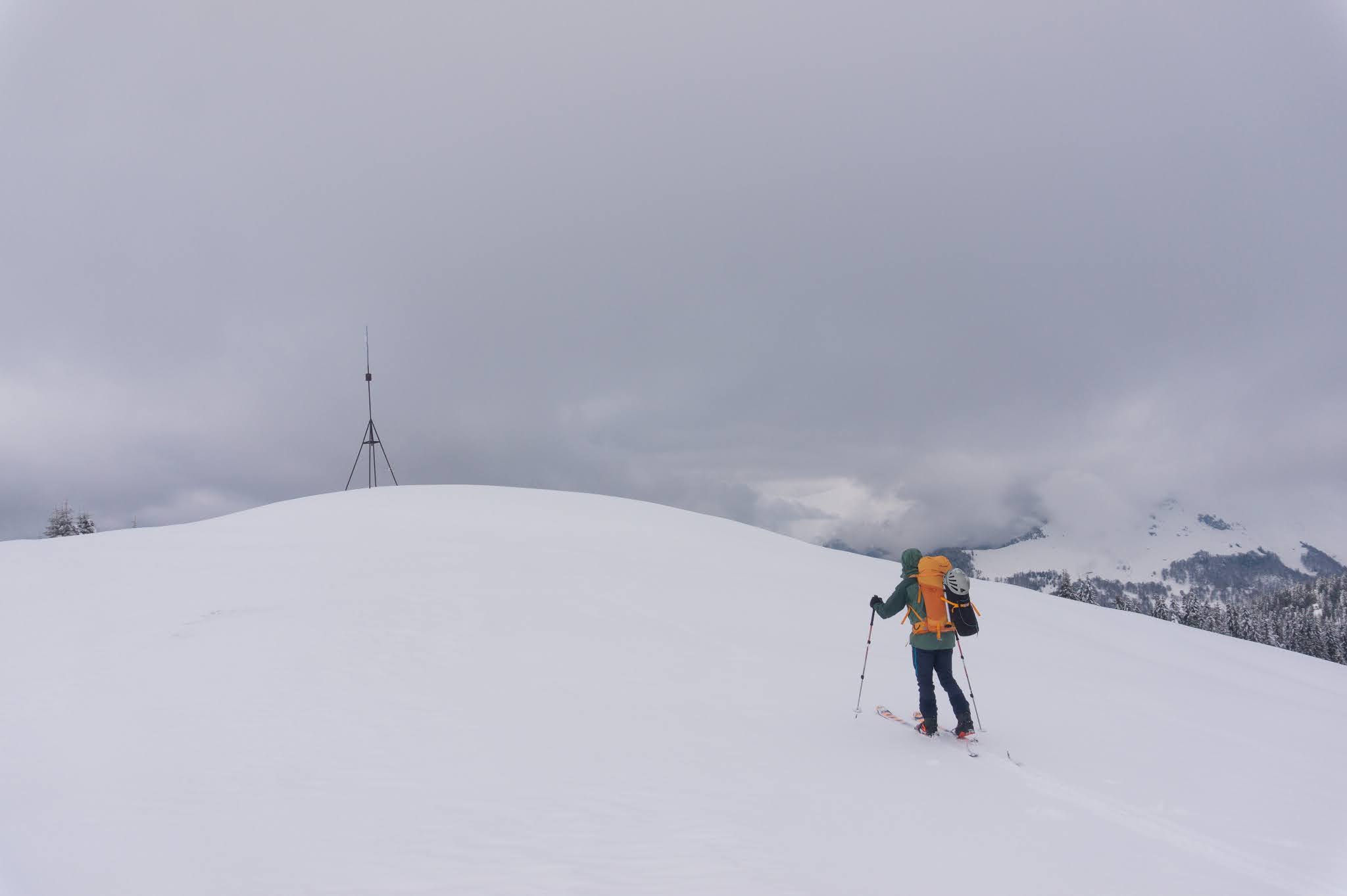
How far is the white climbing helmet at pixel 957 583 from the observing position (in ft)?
27.1

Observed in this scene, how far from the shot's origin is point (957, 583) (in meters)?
8.31

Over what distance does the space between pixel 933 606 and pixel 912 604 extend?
0.34 meters

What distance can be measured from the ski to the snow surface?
0.44ft

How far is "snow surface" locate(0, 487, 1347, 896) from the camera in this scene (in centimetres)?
503

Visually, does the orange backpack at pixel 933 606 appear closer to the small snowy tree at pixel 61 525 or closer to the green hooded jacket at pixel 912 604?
the green hooded jacket at pixel 912 604

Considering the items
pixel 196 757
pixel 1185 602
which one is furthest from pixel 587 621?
pixel 1185 602

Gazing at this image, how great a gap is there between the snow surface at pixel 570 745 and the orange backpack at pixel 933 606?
4.82 feet

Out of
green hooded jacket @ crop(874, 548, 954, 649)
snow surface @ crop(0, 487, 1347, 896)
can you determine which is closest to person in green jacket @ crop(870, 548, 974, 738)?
green hooded jacket @ crop(874, 548, 954, 649)

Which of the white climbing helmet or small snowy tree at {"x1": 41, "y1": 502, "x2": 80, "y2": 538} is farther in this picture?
small snowy tree at {"x1": 41, "y1": 502, "x2": 80, "y2": 538}

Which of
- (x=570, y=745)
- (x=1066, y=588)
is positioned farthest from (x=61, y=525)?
(x=1066, y=588)

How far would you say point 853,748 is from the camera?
793 centimetres

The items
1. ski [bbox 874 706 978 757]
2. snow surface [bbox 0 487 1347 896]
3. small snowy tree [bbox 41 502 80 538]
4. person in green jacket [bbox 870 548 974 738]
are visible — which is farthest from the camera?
small snowy tree [bbox 41 502 80 538]

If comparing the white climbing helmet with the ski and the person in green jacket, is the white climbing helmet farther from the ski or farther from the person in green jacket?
the ski

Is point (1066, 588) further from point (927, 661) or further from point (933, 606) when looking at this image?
point (933, 606)
